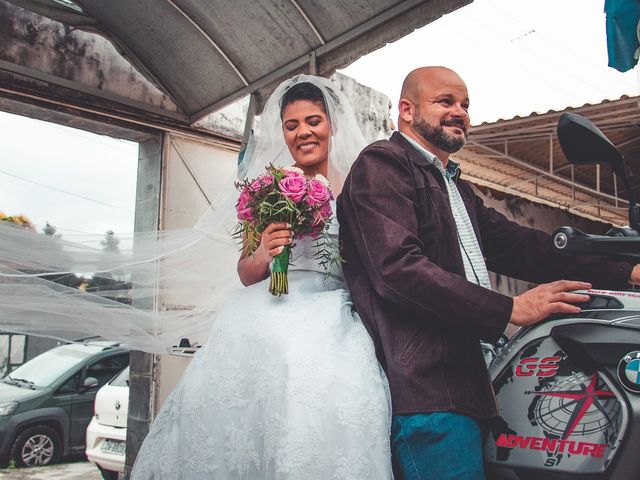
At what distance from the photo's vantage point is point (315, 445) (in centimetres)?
179

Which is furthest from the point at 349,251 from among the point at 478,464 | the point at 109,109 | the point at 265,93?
the point at 109,109

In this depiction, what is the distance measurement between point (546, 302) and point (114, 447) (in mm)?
6945

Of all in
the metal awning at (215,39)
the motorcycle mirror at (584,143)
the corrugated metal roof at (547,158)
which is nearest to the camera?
the motorcycle mirror at (584,143)

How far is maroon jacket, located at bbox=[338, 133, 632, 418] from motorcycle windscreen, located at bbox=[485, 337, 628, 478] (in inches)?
3.3

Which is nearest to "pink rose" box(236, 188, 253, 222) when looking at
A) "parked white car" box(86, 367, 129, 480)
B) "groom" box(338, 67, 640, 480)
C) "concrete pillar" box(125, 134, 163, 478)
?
"groom" box(338, 67, 640, 480)

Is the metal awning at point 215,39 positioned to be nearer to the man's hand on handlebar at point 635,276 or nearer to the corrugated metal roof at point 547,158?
the man's hand on handlebar at point 635,276

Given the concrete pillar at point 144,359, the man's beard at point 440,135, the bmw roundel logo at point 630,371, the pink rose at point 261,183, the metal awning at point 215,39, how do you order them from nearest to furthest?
the bmw roundel logo at point 630,371 < the man's beard at point 440,135 < the pink rose at point 261,183 < the metal awning at point 215,39 < the concrete pillar at point 144,359

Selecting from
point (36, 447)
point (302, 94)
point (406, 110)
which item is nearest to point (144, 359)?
point (302, 94)

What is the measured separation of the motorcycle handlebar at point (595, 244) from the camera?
5.52ft

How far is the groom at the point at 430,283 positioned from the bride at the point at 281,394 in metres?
0.10

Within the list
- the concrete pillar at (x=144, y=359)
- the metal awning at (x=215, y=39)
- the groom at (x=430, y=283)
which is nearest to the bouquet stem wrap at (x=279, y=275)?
the groom at (x=430, y=283)

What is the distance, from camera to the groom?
1.73 metres

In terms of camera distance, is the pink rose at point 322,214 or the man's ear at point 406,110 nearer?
the man's ear at point 406,110

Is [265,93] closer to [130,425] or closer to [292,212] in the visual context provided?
[292,212]
